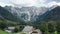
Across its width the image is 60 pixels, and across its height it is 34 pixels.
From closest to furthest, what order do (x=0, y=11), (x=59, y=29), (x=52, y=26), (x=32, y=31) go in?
(x=59, y=29)
(x=52, y=26)
(x=32, y=31)
(x=0, y=11)

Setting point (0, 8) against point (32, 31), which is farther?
point (0, 8)

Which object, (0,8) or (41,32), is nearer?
(41,32)

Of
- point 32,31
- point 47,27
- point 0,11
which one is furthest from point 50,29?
point 0,11

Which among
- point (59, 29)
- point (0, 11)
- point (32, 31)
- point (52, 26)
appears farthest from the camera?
point (0, 11)

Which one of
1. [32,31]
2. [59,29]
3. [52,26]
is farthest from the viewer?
[32,31]

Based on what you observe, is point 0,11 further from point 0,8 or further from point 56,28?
point 56,28

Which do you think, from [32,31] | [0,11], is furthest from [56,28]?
[0,11]

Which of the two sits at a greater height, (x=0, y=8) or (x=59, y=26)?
(x=0, y=8)

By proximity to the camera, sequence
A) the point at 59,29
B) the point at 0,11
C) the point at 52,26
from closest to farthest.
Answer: the point at 59,29 < the point at 52,26 < the point at 0,11

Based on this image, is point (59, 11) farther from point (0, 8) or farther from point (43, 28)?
point (43, 28)
